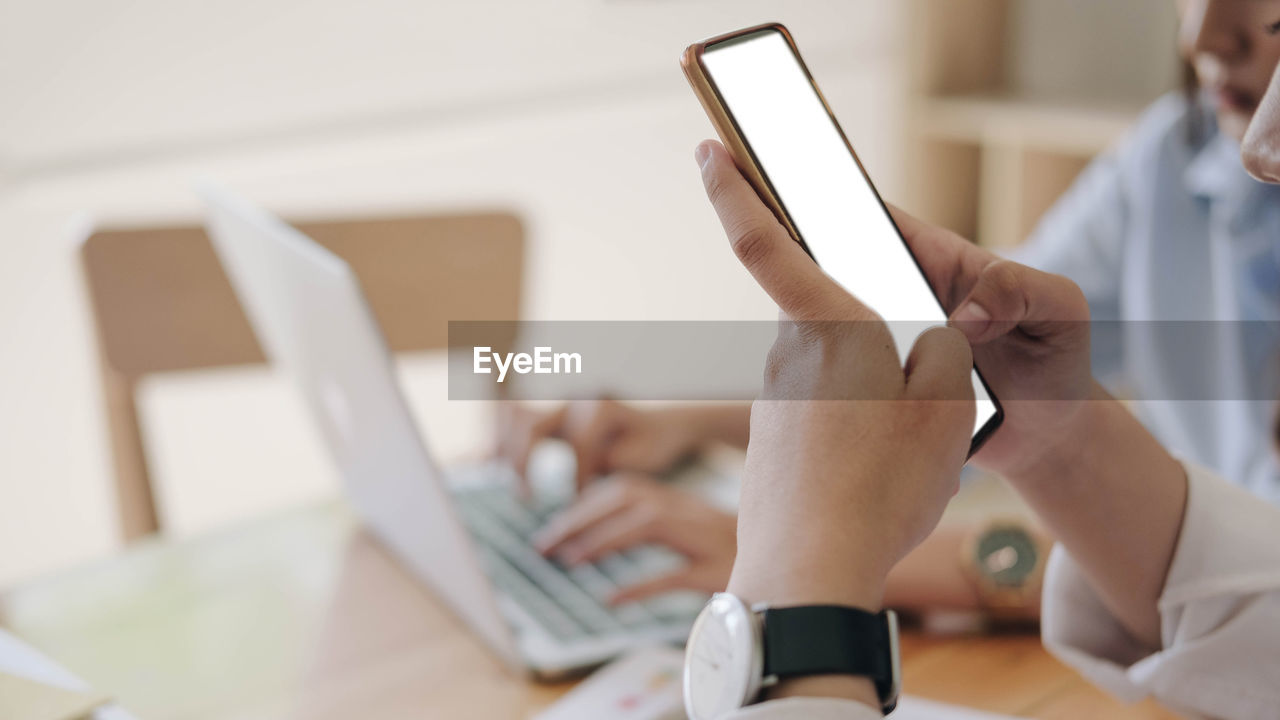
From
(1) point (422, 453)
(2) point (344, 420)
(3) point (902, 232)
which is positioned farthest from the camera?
Result: (2) point (344, 420)

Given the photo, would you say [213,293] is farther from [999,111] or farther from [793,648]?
[999,111]

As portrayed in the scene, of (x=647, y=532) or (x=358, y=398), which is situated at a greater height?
(x=358, y=398)

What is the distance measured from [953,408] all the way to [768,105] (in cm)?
13

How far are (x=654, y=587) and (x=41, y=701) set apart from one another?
347mm

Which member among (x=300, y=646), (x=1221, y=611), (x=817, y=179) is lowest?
(x=300, y=646)

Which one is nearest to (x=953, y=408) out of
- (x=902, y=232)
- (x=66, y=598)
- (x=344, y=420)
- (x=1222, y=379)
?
(x=902, y=232)

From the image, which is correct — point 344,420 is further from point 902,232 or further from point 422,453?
point 902,232

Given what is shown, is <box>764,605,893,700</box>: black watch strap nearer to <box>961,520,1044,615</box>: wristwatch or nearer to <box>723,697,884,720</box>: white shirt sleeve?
<box>723,697,884,720</box>: white shirt sleeve

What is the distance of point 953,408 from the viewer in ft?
1.19

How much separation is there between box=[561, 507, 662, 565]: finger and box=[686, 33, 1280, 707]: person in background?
273 mm

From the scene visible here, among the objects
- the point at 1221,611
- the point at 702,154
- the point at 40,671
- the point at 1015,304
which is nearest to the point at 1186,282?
the point at 1221,611

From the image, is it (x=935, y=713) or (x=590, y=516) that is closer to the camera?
(x=935, y=713)

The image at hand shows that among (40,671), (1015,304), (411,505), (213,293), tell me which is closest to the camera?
(1015,304)

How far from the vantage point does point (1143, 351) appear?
118 cm
